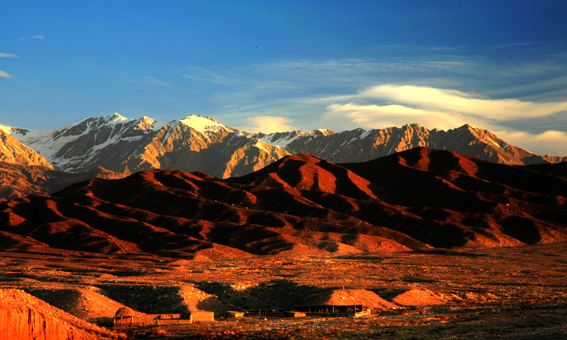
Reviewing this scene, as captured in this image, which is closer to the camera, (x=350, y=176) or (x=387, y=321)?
(x=387, y=321)

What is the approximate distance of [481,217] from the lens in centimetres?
13975

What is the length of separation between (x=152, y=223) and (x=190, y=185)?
106 feet

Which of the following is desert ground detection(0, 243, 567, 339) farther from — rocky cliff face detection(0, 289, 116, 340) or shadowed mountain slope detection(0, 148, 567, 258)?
shadowed mountain slope detection(0, 148, 567, 258)

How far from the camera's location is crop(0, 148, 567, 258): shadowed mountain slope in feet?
390

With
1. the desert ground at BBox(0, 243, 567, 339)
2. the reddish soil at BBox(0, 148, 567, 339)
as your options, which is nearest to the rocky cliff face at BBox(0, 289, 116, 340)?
the reddish soil at BBox(0, 148, 567, 339)

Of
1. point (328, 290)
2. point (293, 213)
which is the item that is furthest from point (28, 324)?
point (293, 213)

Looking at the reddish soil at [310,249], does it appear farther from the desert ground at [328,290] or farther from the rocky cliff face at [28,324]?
the rocky cliff face at [28,324]

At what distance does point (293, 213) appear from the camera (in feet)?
469

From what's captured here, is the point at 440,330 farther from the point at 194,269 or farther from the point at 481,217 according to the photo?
the point at 481,217

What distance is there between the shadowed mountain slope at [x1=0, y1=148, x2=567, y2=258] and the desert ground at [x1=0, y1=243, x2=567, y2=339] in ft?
38.3

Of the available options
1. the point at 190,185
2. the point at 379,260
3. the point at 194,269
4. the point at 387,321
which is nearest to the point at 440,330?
the point at 387,321

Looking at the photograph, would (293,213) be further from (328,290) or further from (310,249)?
(328,290)

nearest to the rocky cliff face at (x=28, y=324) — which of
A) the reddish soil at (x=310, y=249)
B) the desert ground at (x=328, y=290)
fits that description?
the reddish soil at (x=310, y=249)

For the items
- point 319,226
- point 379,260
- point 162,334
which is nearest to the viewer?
point 162,334
